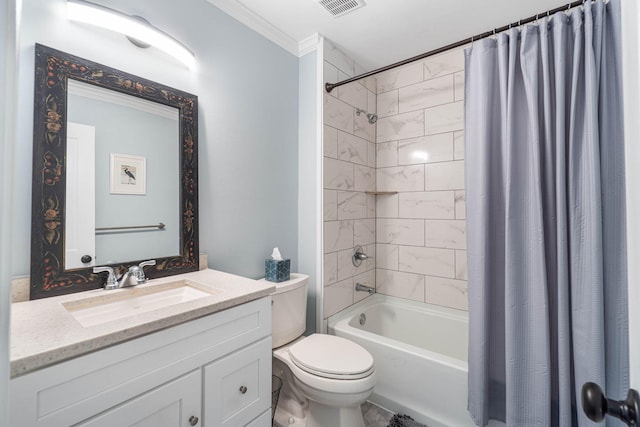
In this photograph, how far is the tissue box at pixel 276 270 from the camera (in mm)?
1677

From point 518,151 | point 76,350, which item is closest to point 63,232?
point 76,350

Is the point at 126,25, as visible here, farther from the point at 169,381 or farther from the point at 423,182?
the point at 423,182

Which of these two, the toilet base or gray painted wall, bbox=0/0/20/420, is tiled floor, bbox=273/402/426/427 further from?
gray painted wall, bbox=0/0/20/420

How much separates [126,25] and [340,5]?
1134 mm

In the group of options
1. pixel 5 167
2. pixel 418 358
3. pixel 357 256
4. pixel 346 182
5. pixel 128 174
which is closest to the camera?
pixel 5 167

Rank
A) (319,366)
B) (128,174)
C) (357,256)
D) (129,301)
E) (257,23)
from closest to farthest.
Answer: (129,301) < (128,174) < (319,366) < (257,23) < (357,256)

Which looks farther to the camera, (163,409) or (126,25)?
(126,25)

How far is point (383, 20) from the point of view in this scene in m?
1.78

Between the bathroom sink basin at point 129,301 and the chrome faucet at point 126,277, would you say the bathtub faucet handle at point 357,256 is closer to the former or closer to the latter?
the bathroom sink basin at point 129,301

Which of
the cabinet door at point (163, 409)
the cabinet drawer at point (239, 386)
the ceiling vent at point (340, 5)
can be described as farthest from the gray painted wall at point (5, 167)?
the ceiling vent at point (340, 5)

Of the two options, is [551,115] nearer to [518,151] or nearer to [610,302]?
[518,151]

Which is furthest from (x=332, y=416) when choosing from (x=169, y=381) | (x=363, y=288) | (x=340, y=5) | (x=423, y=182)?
(x=340, y=5)

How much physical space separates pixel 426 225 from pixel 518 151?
955 millimetres

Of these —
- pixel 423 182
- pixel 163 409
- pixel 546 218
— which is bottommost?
pixel 163 409
